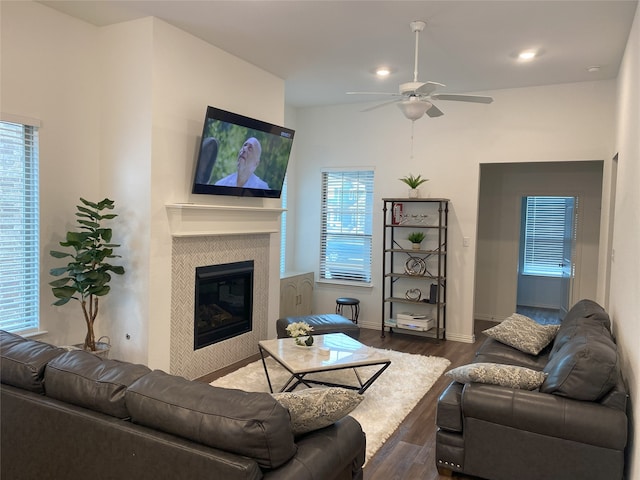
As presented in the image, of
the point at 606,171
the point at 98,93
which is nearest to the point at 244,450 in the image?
the point at 98,93

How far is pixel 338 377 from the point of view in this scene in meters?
4.56

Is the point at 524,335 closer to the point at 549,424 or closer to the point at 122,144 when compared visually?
the point at 549,424

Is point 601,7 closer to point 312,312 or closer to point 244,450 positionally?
point 244,450

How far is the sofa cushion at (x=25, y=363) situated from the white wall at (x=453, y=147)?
4931mm

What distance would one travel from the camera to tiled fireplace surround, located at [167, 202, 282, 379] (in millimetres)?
4297

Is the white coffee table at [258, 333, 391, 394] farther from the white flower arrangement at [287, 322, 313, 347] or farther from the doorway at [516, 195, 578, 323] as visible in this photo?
the doorway at [516, 195, 578, 323]

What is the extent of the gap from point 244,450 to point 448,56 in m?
4.20

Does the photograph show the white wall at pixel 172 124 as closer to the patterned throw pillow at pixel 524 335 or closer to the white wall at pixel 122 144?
the white wall at pixel 122 144

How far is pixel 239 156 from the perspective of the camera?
4672 millimetres

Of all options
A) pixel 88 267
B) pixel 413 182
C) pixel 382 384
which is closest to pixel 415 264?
pixel 413 182

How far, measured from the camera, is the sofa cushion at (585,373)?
2.56 metres

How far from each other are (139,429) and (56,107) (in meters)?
3.06

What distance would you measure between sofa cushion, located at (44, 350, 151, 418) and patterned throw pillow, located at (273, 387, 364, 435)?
25.7 inches

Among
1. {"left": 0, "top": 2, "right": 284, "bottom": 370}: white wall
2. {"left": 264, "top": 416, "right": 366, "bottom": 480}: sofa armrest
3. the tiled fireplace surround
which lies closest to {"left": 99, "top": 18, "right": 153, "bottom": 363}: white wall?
{"left": 0, "top": 2, "right": 284, "bottom": 370}: white wall
